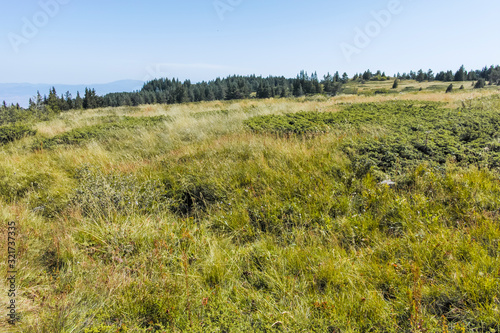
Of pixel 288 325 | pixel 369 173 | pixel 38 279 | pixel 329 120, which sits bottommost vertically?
pixel 288 325

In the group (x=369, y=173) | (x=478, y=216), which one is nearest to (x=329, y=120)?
(x=369, y=173)

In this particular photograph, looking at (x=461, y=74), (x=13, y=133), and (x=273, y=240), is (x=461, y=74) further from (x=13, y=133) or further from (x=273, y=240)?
(x=13, y=133)

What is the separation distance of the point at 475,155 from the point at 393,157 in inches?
54.2

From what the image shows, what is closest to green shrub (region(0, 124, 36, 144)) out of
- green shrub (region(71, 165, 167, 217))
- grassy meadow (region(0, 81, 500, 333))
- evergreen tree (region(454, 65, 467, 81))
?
grassy meadow (region(0, 81, 500, 333))

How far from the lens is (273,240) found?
2.95m

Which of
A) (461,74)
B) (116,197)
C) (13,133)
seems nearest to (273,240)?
(116,197)

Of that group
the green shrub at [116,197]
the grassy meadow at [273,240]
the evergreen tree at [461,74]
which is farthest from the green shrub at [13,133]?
the evergreen tree at [461,74]

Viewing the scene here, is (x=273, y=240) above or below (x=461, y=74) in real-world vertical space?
below

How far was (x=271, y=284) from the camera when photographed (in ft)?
7.21

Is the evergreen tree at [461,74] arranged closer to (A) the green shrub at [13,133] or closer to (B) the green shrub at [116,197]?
(B) the green shrub at [116,197]

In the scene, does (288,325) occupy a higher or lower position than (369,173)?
lower

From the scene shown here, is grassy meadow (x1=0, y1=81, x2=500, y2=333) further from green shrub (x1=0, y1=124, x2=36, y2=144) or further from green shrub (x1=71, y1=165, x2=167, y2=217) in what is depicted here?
green shrub (x1=0, y1=124, x2=36, y2=144)

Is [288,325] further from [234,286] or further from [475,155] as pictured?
[475,155]

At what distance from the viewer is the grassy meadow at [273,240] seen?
1830 mm
